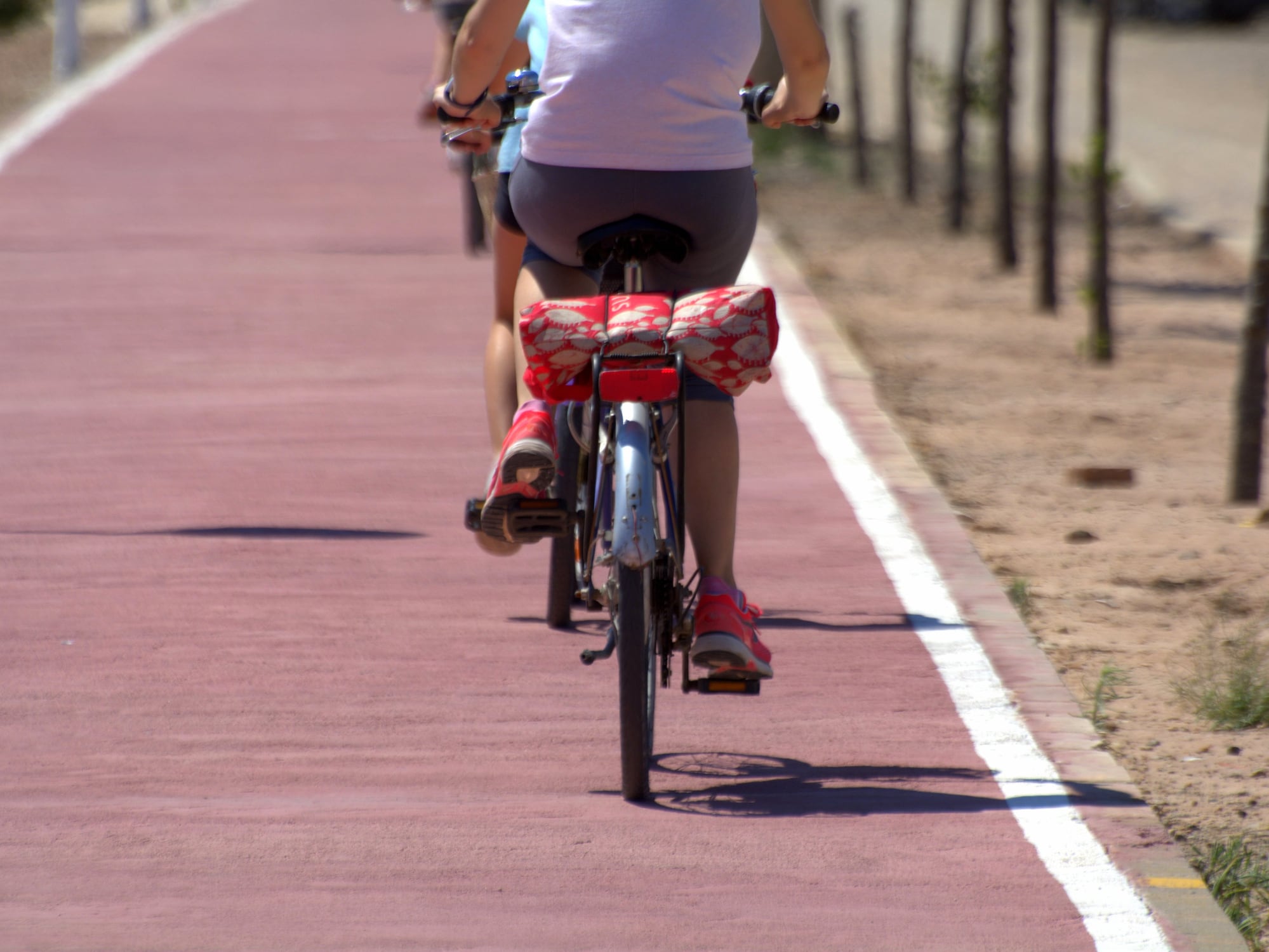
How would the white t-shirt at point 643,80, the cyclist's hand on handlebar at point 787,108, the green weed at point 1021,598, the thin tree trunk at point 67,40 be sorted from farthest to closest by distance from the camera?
1. the thin tree trunk at point 67,40
2. the green weed at point 1021,598
3. the cyclist's hand on handlebar at point 787,108
4. the white t-shirt at point 643,80

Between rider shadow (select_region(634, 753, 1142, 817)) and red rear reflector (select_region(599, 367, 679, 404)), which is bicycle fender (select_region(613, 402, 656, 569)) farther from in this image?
rider shadow (select_region(634, 753, 1142, 817))

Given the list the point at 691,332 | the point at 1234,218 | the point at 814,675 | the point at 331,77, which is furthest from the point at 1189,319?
the point at 331,77

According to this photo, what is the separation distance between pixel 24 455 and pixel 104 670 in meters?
3.15

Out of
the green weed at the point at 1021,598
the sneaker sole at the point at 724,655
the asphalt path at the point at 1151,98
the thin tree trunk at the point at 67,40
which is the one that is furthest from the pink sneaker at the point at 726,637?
the thin tree trunk at the point at 67,40

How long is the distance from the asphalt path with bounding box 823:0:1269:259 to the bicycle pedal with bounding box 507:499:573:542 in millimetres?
13772

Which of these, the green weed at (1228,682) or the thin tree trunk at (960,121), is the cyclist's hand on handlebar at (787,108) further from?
the thin tree trunk at (960,121)

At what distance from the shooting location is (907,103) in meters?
20.5

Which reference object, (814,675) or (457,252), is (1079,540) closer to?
(814,675)

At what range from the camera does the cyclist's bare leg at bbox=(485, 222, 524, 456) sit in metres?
5.79

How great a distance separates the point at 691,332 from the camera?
4.68 metres

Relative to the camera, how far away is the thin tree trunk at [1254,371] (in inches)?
345

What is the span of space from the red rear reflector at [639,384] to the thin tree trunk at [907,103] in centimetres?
1615

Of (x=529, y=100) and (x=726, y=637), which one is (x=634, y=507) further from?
(x=529, y=100)

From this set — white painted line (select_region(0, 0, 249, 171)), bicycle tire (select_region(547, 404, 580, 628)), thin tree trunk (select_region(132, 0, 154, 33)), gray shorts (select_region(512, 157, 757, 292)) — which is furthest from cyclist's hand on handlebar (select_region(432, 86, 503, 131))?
thin tree trunk (select_region(132, 0, 154, 33))
